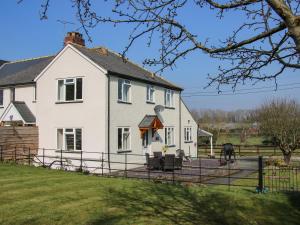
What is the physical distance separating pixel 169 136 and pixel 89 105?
9.64 m

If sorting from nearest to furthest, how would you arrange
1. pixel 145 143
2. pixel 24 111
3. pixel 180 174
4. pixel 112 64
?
pixel 180 174
pixel 112 64
pixel 145 143
pixel 24 111

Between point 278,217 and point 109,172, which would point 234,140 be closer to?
point 109,172

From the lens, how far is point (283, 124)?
111 ft

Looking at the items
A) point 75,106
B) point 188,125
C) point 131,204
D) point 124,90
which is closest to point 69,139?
point 75,106

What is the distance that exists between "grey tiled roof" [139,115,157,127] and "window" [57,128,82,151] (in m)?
4.54

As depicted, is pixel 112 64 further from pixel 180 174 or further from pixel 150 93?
pixel 180 174

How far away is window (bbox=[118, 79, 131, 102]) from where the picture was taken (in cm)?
2608

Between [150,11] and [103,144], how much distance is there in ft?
63.3

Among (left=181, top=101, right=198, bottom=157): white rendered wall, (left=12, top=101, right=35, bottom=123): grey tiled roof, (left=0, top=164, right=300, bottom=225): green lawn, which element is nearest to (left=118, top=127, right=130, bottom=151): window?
(left=12, top=101, right=35, bottom=123): grey tiled roof

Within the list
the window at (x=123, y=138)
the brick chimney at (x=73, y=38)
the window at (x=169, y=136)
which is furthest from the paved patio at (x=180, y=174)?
the brick chimney at (x=73, y=38)

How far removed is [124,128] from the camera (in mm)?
26219

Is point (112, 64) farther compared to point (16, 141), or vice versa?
point (112, 64)

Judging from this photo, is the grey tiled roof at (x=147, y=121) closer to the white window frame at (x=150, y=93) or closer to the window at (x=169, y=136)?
the white window frame at (x=150, y=93)

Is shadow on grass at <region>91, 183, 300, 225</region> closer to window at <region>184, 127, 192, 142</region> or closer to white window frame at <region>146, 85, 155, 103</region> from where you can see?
white window frame at <region>146, 85, 155, 103</region>
